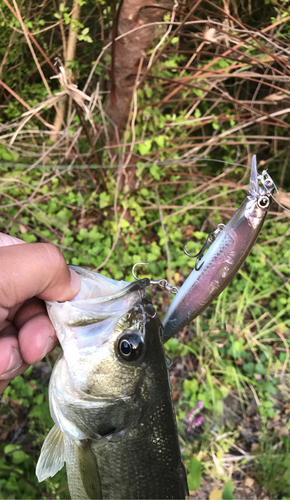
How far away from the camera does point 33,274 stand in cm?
117

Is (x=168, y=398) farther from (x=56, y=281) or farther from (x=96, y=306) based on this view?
(x=56, y=281)

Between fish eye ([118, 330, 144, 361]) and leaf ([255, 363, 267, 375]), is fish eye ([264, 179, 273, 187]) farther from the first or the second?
leaf ([255, 363, 267, 375])

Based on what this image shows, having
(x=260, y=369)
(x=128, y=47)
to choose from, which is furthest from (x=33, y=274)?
(x=260, y=369)

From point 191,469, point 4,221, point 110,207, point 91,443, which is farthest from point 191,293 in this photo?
point 4,221

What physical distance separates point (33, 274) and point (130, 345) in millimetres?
466

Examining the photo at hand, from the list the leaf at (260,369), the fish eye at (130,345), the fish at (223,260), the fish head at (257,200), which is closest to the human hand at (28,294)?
the fish eye at (130,345)

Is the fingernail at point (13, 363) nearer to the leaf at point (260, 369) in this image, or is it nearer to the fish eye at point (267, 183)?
the fish eye at point (267, 183)

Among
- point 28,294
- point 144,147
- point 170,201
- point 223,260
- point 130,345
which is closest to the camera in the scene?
point 130,345

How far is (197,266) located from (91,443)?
2.92 feet

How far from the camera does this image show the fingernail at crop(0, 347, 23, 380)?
1318 millimetres

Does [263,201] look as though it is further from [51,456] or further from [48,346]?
[51,456]

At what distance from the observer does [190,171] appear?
12.6 ft

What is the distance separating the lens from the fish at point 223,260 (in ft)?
4.60

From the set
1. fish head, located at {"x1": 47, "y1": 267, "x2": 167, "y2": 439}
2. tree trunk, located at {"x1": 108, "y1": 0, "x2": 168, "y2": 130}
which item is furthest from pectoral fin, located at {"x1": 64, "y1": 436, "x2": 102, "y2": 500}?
tree trunk, located at {"x1": 108, "y1": 0, "x2": 168, "y2": 130}
